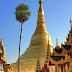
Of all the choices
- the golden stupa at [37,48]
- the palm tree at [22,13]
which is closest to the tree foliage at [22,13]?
the palm tree at [22,13]

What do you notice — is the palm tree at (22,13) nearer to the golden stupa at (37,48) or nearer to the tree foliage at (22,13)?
the tree foliage at (22,13)

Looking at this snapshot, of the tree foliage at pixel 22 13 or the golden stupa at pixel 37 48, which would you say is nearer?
the tree foliage at pixel 22 13

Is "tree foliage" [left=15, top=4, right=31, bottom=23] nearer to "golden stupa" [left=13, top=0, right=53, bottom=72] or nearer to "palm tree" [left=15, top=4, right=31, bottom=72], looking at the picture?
"palm tree" [left=15, top=4, right=31, bottom=72]

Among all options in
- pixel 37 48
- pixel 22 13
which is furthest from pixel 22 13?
pixel 37 48

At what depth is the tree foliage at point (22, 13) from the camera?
30000mm

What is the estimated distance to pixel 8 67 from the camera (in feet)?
93.2

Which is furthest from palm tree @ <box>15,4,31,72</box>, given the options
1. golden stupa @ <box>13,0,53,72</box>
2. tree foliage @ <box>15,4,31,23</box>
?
golden stupa @ <box>13,0,53,72</box>

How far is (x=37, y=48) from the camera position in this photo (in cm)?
5488

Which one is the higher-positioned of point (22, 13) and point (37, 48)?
point (22, 13)

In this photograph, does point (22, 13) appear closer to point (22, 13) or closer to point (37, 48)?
point (22, 13)

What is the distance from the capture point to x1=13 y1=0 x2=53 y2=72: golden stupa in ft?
167

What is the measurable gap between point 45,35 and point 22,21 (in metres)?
26.6

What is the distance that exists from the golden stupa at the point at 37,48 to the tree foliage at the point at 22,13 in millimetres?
21411

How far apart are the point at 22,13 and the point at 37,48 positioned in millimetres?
25537
